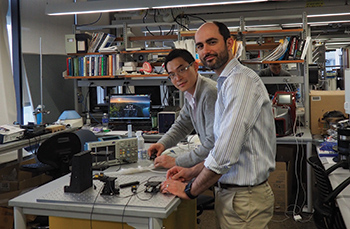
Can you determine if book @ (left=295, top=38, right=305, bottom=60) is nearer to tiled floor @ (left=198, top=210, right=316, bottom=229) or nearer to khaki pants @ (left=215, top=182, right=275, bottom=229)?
tiled floor @ (left=198, top=210, right=316, bottom=229)

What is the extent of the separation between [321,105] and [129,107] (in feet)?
7.80

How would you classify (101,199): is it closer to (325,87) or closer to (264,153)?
(264,153)

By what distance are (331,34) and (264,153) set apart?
371 inches

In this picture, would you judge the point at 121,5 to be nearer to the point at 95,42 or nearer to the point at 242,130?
the point at 95,42

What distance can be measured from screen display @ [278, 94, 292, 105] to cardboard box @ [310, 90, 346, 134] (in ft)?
1.46

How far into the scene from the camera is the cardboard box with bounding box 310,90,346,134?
4.29m

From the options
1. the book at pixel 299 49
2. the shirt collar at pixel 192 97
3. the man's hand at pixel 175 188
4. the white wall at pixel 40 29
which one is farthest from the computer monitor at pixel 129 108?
the man's hand at pixel 175 188

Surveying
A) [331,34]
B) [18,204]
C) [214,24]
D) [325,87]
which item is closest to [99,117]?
[18,204]

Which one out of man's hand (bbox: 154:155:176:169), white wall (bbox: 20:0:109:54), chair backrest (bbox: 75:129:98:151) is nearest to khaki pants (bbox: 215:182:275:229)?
man's hand (bbox: 154:155:176:169)

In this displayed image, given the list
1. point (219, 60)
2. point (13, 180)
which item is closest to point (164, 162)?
point (219, 60)

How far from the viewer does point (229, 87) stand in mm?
1512

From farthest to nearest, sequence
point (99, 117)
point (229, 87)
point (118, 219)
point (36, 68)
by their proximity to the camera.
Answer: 1. point (99, 117)
2. point (36, 68)
3. point (118, 219)
4. point (229, 87)

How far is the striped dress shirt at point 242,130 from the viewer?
146 cm

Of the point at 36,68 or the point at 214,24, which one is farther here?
the point at 36,68
